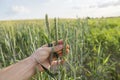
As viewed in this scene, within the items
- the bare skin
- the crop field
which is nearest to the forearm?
the bare skin

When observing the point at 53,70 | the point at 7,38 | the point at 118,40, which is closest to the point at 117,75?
the point at 118,40

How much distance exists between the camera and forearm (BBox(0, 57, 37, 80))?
1.46m

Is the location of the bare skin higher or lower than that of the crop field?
higher

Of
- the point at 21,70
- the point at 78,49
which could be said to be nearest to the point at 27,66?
the point at 21,70

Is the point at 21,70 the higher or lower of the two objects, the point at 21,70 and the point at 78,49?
the higher

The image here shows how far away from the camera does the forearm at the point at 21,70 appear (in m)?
1.46

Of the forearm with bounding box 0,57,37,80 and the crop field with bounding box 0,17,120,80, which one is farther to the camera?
the crop field with bounding box 0,17,120,80

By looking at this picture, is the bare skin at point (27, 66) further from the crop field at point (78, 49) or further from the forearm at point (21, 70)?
the crop field at point (78, 49)

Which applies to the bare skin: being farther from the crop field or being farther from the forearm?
the crop field

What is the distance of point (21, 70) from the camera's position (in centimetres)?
148

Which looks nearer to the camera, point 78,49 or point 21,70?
point 21,70

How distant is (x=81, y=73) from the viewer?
2.77 metres

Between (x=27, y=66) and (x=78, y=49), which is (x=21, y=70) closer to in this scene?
(x=27, y=66)

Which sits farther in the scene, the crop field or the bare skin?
the crop field
